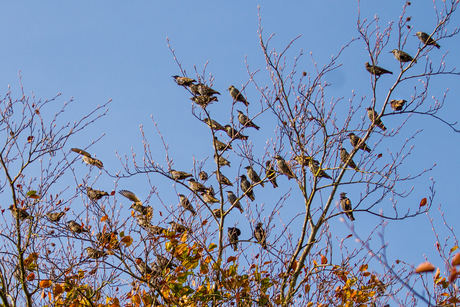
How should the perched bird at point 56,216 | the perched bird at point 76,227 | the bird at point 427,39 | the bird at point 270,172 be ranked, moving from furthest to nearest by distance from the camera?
1. the bird at point 427,39
2. the bird at point 270,172
3. the perched bird at point 56,216
4. the perched bird at point 76,227

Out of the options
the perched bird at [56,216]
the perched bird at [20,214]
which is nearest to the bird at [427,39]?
the perched bird at [56,216]

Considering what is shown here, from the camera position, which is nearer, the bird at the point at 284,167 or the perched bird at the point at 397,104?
the bird at the point at 284,167

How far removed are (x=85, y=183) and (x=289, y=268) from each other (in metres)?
3.89

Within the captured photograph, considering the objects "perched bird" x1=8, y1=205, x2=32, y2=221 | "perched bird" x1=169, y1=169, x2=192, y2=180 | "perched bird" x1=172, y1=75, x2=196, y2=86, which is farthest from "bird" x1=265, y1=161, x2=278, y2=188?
"perched bird" x1=8, y1=205, x2=32, y2=221

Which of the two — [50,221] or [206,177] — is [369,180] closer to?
[206,177]

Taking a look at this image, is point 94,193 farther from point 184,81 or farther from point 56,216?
point 184,81

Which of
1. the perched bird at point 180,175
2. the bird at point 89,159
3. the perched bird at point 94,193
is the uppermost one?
the bird at point 89,159

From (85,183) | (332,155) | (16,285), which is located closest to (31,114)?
(85,183)

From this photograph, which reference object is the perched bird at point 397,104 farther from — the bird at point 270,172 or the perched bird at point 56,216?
the perched bird at point 56,216

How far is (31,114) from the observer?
7.20 m

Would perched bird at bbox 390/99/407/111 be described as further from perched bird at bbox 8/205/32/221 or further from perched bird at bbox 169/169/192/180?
perched bird at bbox 8/205/32/221

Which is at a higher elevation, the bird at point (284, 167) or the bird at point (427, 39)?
the bird at point (427, 39)

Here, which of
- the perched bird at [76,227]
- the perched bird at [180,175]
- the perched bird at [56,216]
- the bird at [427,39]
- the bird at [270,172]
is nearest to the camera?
the perched bird at [76,227]

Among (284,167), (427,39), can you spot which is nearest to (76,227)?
(284,167)
